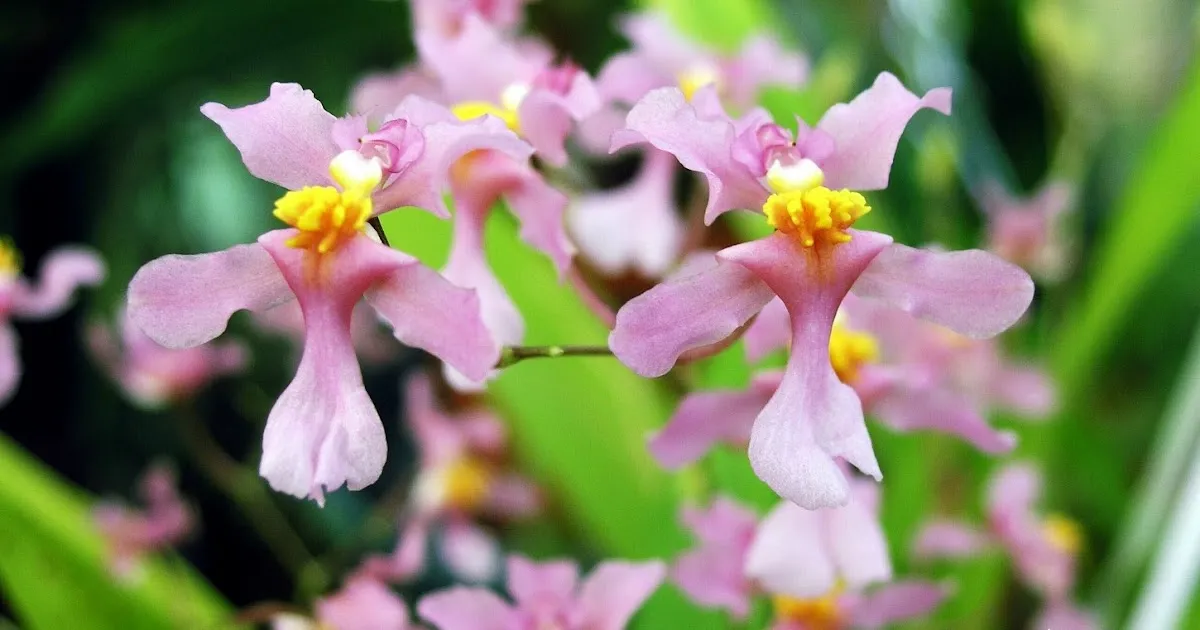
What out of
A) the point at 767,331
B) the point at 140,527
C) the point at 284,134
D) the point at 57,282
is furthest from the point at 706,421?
the point at 140,527

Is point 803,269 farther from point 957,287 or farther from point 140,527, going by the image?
point 140,527

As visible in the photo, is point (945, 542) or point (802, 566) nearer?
point (802, 566)

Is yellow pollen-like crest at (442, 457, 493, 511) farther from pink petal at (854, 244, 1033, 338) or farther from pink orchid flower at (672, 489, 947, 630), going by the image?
pink petal at (854, 244, 1033, 338)

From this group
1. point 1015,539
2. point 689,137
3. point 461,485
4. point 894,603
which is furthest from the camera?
point 461,485

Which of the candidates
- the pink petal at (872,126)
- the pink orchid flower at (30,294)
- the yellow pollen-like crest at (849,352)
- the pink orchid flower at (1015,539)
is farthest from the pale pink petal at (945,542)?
the pink orchid flower at (30,294)

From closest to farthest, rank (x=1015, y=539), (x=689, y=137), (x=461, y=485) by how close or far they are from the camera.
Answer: (x=689, y=137)
(x=1015, y=539)
(x=461, y=485)

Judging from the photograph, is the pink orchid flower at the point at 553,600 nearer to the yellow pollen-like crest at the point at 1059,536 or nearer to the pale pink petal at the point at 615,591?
the pale pink petal at the point at 615,591
